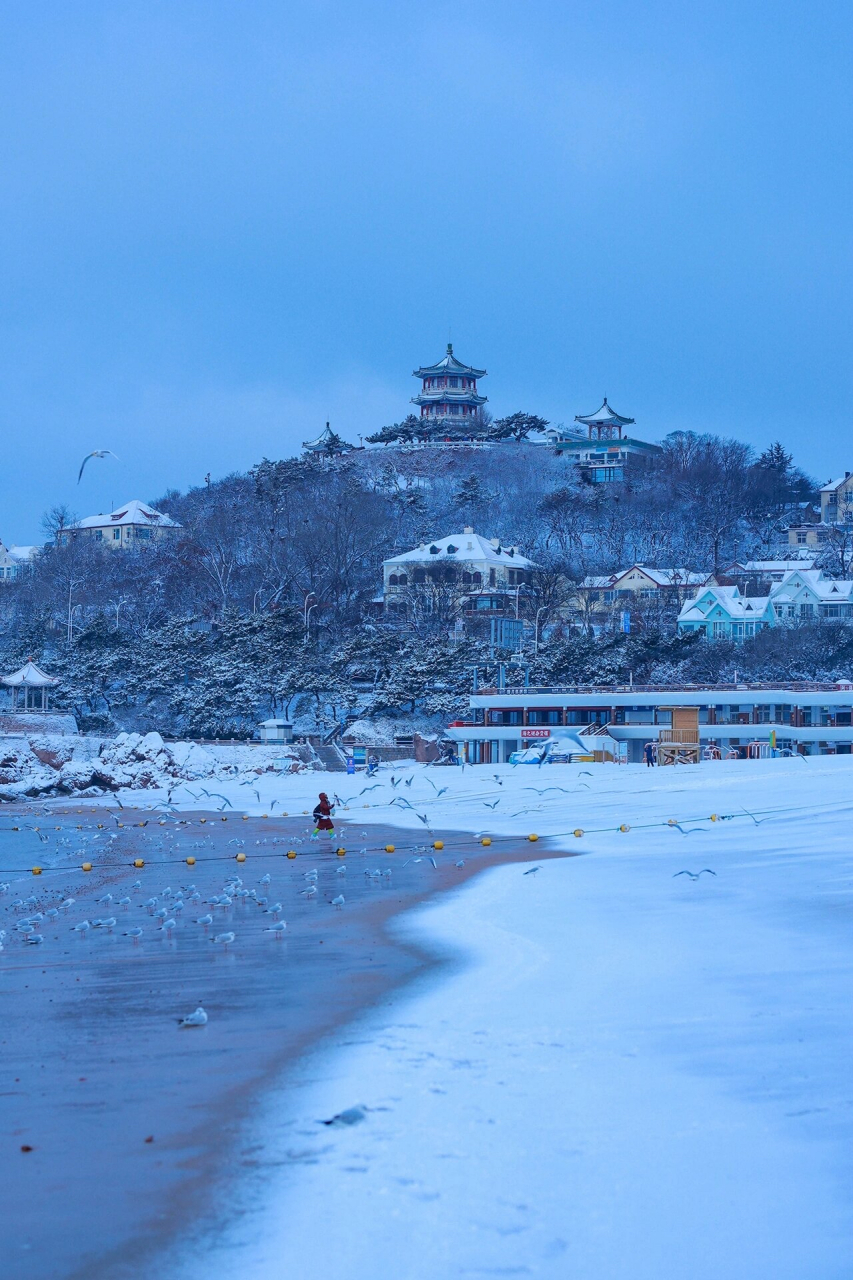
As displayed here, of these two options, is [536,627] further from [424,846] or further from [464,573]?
[424,846]

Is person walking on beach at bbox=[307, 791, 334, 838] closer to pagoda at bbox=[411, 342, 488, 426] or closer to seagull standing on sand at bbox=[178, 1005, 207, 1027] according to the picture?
seagull standing on sand at bbox=[178, 1005, 207, 1027]

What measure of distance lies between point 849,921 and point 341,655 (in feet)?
149

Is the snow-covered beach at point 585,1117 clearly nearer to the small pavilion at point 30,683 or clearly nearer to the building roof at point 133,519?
the small pavilion at point 30,683

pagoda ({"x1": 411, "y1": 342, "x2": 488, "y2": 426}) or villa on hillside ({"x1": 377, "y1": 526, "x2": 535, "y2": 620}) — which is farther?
pagoda ({"x1": 411, "y1": 342, "x2": 488, "y2": 426})

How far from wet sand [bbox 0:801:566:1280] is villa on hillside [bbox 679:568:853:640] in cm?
5391

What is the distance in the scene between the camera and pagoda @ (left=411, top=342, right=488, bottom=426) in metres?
114

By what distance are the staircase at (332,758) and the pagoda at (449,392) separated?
67678 mm

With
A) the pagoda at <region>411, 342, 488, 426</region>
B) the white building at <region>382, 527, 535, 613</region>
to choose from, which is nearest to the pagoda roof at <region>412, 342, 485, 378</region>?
the pagoda at <region>411, 342, 488, 426</region>

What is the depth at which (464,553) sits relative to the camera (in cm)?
7719

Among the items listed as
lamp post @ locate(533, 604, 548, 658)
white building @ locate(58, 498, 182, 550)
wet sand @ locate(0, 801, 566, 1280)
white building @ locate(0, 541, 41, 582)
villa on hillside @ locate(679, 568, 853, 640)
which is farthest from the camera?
white building @ locate(0, 541, 41, 582)

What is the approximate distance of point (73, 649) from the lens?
195 ft

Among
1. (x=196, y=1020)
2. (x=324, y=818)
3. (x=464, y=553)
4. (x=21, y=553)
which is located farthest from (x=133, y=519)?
(x=196, y=1020)

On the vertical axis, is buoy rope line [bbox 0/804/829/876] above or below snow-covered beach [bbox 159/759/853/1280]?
above

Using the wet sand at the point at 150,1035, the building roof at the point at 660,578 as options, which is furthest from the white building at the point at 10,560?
the wet sand at the point at 150,1035
